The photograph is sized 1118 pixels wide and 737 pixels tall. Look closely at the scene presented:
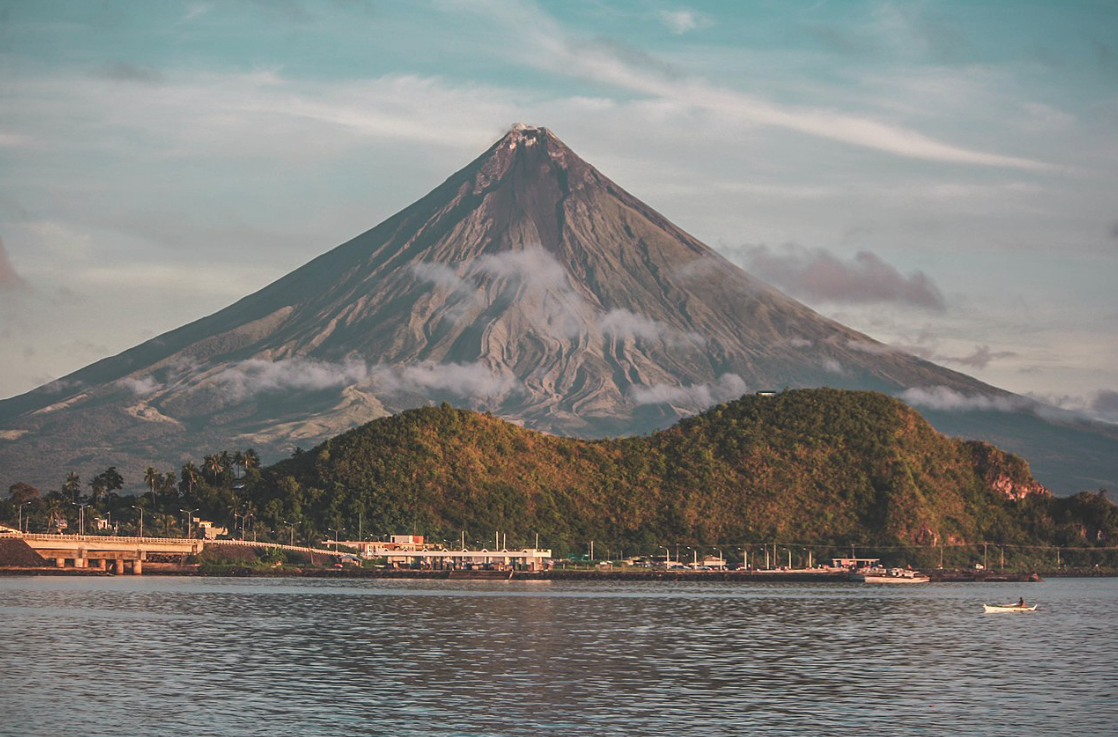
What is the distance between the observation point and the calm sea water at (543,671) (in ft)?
196

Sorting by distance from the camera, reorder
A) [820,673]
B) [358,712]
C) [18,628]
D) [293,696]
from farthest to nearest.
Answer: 1. [18,628]
2. [820,673]
3. [293,696]
4. [358,712]

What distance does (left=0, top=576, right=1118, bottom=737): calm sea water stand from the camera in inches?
2351

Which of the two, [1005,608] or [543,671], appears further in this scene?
[1005,608]

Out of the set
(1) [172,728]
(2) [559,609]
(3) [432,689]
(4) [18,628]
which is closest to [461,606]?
(2) [559,609]

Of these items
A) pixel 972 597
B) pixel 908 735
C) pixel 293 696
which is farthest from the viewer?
pixel 972 597

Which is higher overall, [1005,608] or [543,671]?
[1005,608]

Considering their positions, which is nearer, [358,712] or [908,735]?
[908,735]

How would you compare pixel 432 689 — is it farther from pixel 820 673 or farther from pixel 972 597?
pixel 972 597

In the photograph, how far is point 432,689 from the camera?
226 feet

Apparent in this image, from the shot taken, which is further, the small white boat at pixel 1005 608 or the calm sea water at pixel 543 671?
the small white boat at pixel 1005 608

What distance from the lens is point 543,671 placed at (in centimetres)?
7650

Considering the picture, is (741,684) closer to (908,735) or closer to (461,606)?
(908,735)

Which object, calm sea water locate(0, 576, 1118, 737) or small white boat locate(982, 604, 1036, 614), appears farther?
small white boat locate(982, 604, 1036, 614)

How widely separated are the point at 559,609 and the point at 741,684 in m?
65.6
